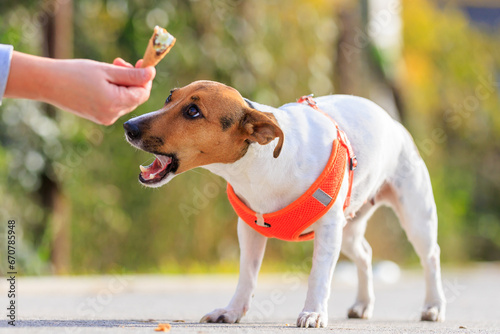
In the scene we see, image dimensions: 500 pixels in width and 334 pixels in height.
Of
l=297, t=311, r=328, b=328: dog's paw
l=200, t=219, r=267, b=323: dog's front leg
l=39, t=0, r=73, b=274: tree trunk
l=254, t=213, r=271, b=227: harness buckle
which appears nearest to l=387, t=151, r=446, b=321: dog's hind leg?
l=200, t=219, r=267, b=323: dog's front leg

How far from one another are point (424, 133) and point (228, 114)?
856cm

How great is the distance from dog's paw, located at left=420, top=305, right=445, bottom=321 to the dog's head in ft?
6.04

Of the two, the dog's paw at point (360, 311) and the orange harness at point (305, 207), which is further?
the dog's paw at point (360, 311)

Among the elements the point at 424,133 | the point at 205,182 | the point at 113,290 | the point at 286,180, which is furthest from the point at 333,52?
the point at 286,180

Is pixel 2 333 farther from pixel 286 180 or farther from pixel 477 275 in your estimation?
pixel 477 275

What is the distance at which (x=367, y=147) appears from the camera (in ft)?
15.1

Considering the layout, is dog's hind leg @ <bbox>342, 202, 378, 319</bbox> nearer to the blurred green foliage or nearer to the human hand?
the human hand

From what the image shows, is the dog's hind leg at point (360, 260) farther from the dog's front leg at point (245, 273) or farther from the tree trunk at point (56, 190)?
the tree trunk at point (56, 190)

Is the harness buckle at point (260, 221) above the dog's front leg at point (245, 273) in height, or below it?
above

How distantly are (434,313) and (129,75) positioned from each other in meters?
2.69

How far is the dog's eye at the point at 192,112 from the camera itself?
3.84 meters

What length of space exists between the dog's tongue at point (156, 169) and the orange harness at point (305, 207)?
53 cm

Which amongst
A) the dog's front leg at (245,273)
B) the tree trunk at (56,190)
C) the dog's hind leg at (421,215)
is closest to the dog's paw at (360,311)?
the dog's hind leg at (421,215)

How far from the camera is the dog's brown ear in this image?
152 inches
